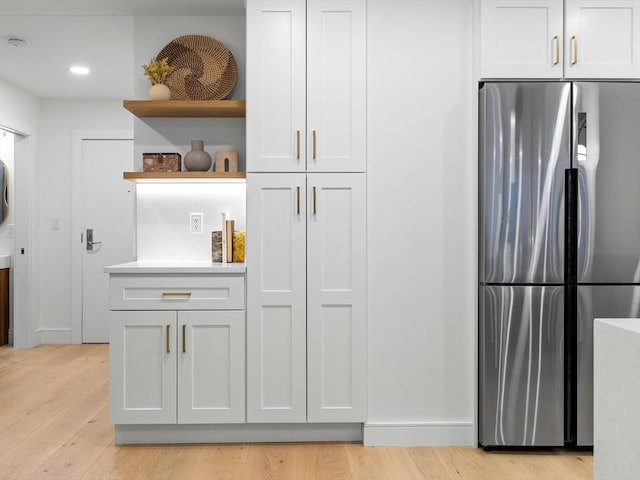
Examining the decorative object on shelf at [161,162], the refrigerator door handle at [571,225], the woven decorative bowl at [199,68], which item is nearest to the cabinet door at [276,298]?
the decorative object on shelf at [161,162]

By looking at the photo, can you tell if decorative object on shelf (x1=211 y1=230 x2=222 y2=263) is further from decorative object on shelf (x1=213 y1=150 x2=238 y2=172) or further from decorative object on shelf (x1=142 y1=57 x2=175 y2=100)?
Result: decorative object on shelf (x1=142 y1=57 x2=175 y2=100)

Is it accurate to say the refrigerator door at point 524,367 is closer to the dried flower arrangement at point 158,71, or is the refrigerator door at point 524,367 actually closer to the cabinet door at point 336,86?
the cabinet door at point 336,86

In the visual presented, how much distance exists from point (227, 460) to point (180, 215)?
56.5 inches

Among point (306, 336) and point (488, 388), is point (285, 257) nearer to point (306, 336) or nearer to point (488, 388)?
point (306, 336)

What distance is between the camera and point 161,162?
303cm

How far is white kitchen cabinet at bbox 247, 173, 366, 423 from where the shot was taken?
273 cm

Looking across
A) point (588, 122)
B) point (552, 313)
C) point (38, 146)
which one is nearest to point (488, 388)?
Result: point (552, 313)

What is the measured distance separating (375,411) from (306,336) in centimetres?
54

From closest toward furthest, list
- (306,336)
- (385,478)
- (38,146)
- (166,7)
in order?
(385,478) < (306,336) < (166,7) < (38,146)

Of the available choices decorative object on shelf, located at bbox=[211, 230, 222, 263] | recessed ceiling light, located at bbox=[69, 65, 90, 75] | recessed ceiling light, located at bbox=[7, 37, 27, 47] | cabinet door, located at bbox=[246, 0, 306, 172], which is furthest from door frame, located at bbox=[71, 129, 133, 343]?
cabinet door, located at bbox=[246, 0, 306, 172]

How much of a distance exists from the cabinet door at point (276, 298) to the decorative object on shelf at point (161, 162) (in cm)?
56

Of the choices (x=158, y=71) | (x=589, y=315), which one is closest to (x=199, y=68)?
(x=158, y=71)

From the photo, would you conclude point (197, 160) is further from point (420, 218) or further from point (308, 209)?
point (420, 218)

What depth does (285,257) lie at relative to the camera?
108 inches
